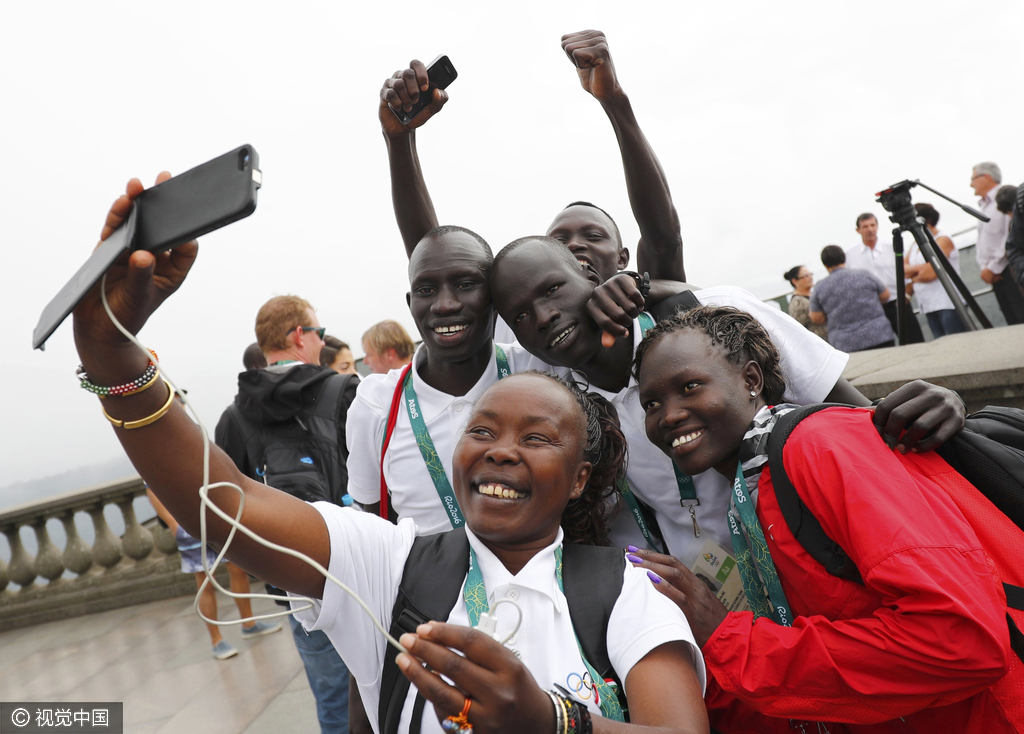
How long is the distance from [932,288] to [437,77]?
20.6 ft

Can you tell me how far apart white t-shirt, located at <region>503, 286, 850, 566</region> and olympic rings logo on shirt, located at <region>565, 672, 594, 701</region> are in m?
0.67

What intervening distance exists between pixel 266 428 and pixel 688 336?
2.32m

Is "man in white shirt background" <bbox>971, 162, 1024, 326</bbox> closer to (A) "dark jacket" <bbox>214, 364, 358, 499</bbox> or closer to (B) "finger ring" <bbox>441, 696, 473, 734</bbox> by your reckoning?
(A) "dark jacket" <bbox>214, 364, 358, 499</bbox>

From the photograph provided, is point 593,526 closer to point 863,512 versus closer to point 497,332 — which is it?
point 863,512

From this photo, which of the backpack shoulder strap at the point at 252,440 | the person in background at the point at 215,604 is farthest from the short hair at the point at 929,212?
the person in background at the point at 215,604

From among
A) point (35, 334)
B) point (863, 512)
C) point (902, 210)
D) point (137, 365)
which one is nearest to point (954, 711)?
point (863, 512)

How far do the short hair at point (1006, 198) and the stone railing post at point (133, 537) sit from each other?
9.19 metres

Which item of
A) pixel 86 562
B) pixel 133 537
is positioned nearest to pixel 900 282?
pixel 133 537

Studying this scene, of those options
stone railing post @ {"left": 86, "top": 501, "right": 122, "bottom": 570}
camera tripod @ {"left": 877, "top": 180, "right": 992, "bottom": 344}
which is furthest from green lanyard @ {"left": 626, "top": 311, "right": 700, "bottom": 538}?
stone railing post @ {"left": 86, "top": 501, "right": 122, "bottom": 570}

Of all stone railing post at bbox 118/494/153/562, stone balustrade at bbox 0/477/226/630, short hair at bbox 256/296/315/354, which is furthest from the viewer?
stone railing post at bbox 118/494/153/562

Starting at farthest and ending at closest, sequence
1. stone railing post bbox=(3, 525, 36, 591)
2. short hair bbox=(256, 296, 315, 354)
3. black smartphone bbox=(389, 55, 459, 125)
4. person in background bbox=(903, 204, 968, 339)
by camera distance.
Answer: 1. stone railing post bbox=(3, 525, 36, 591)
2. person in background bbox=(903, 204, 968, 339)
3. short hair bbox=(256, 296, 315, 354)
4. black smartphone bbox=(389, 55, 459, 125)

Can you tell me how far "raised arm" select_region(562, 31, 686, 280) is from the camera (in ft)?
7.97

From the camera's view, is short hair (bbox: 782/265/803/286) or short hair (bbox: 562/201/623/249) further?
short hair (bbox: 782/265/803/286)

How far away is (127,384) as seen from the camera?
48.8 inches
